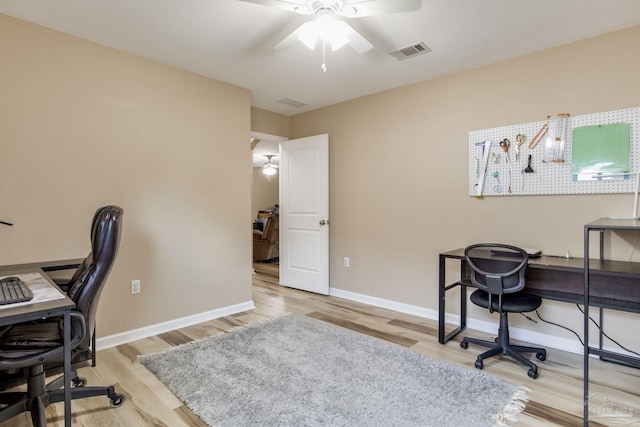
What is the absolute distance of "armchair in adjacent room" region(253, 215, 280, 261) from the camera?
665cm

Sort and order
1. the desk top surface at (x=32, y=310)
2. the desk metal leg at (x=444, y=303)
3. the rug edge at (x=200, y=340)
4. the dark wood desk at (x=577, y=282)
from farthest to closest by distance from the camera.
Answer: the desk metal leg at (x=444, y=303)
the rug edge at (x=200, y=340)
the dark wood desk at (x=577, y=282)
the desk top surface at (x=32, y=310)

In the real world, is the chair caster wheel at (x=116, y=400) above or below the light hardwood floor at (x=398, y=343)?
above

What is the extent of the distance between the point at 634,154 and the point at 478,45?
52.9 inches

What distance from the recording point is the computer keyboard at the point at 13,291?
→ 1.37m

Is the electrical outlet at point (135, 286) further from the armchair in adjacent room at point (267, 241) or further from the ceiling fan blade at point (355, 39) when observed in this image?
the armchair in adjacent room at point (267, 241)

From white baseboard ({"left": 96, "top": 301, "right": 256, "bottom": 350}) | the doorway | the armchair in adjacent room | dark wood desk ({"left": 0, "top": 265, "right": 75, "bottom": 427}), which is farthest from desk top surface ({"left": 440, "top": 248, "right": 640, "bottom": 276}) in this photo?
the armchair in adjacent room

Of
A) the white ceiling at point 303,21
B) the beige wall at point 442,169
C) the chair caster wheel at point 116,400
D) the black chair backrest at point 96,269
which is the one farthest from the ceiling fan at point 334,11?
the chair caster wheel at point 116,400

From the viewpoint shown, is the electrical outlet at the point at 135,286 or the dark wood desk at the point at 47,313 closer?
the dark wood desk at the point at 47,313

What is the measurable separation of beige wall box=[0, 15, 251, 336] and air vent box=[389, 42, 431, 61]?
1.66 metres

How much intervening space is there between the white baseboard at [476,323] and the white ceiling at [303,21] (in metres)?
2.32

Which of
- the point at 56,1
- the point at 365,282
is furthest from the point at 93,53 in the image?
the point at 365,282

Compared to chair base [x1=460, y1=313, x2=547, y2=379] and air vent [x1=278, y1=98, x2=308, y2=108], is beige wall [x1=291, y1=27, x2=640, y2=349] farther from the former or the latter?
chair base [x1=460, y1=313, x2=547, y2=379]

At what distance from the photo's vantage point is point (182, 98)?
10.4 feet

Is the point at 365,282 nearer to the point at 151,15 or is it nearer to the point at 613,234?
the point at 613,234
